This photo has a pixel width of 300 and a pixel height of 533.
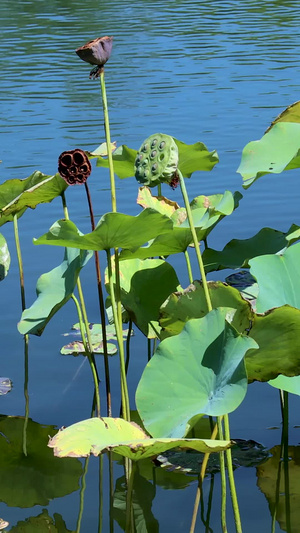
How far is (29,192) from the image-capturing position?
263 centimetres

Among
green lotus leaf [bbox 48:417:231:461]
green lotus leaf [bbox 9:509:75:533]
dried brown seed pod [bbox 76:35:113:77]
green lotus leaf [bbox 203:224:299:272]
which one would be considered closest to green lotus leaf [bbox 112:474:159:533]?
green lotus leaf [bbox 9:509:75:533]

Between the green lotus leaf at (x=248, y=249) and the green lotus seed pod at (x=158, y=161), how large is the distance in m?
0.63

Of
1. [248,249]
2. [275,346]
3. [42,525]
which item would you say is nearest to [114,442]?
[275,346]

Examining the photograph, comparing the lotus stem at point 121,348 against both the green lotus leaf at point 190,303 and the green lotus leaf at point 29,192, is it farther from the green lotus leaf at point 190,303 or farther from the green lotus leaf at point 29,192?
the green lotus leaf at point 29,192

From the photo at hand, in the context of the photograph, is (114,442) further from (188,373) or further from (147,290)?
(147,290)

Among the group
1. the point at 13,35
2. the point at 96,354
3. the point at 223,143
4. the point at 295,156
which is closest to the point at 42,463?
the point at 96,354

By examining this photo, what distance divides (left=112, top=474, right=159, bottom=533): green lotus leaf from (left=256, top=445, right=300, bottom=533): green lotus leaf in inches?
11.7

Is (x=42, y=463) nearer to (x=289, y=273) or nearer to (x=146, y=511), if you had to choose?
(x=146, y=511)

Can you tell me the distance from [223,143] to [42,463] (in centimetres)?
449

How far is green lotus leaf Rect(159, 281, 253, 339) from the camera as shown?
2.11m

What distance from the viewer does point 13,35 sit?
1462cm

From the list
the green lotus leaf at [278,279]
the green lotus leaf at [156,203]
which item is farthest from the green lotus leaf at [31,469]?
the green lotus leaf at [278,279]

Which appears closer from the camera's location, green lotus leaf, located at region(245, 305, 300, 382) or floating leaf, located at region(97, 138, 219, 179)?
green lotus leaf, located at region(245, 305, 300, 382)

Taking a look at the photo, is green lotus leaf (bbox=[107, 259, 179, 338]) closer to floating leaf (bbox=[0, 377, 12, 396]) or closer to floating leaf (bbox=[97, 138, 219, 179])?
floating leaf (bbox=[97, 138, 219, 179])
